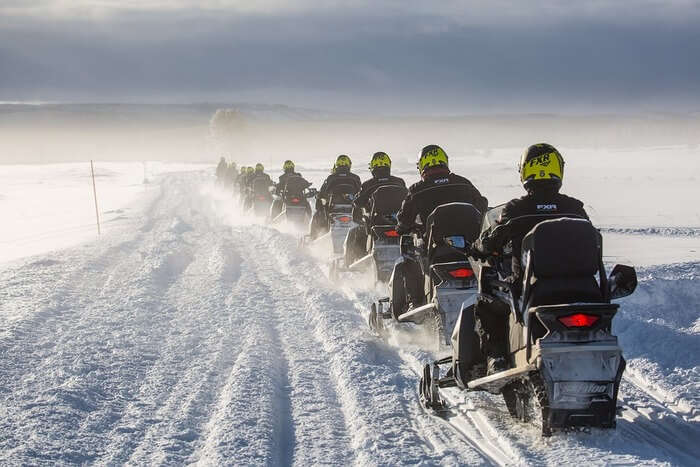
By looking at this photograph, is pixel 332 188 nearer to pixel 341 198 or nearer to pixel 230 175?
pixel 341 198

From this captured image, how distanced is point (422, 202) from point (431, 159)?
55 centimetres

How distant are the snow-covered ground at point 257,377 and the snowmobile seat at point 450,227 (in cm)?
99

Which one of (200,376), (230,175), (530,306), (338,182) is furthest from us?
(230,175)

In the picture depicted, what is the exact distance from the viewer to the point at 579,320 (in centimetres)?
415

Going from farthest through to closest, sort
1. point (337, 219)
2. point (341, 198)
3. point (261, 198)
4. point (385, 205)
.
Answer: point (261, 198) < point (341, 198) < point (337, 219) < point (385, 205)

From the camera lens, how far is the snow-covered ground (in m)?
4.63

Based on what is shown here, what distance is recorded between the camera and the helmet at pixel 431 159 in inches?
309

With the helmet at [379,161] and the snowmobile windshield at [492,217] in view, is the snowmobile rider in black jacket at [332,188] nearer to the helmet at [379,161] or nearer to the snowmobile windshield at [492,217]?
the helmet at [379,161]

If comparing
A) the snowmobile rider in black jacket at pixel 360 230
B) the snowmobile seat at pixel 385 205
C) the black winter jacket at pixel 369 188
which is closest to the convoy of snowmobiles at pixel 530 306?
the snowmobile seat at pixel 385 205

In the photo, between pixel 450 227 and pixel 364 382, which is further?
pixel 450 227

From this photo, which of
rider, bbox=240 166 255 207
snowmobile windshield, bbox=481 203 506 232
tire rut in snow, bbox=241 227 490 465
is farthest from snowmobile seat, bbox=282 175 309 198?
snowmobile windshield, bbox=481 203 506 232

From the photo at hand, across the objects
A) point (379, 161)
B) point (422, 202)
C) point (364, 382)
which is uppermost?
point (379, 161)

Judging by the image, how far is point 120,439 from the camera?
4.88 m

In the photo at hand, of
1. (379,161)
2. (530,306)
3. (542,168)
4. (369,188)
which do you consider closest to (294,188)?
(379,161)
